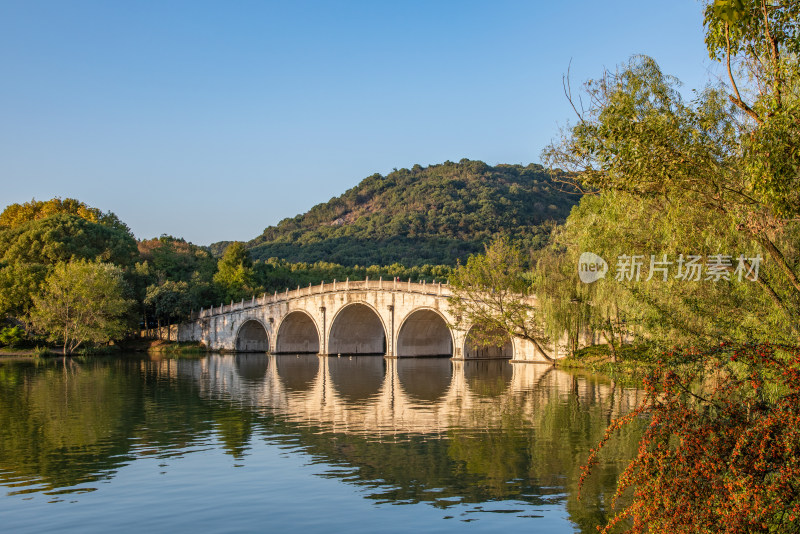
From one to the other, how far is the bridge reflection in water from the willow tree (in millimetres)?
7877

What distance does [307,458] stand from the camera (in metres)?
13.0

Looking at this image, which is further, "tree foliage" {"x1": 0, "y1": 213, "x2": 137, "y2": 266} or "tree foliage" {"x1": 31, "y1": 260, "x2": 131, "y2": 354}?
"tree foliage" {"x1": 0, "y1": 213, "x2": 137, "y2": 266}

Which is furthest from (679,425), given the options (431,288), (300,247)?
(300,247)

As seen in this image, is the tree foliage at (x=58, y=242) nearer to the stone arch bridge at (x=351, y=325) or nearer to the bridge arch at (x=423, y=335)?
the stone arch bridge at (x=351, y=325)

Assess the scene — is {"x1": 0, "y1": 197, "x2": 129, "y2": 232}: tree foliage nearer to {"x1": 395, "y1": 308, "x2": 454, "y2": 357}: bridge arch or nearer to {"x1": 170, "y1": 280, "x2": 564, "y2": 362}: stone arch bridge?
{"x1": 170, "y1": 280, "x2": 564, "y2": 362}: stone arch bridge

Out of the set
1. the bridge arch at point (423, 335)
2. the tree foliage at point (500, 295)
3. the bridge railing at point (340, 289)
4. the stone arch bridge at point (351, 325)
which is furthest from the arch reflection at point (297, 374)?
the tree foliage at point (500, 295)

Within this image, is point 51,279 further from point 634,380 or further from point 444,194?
point 444,194

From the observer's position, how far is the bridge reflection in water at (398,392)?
58.4 ft

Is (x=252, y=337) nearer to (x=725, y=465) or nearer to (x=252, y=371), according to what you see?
(x=252, y=371)

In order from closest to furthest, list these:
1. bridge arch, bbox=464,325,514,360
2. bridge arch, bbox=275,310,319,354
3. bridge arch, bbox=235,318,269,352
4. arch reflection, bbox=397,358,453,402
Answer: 1. arch reflection, bbox=397,358,453,402
2. bridge arch, bbox=464,325,514,360
3. bridge arch, bbox=275,310,319,354
4. bridge arch, bbox=235,318,269,352

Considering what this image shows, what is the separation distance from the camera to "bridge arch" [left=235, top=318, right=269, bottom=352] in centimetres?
5447

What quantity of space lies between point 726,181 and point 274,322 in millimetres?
44968

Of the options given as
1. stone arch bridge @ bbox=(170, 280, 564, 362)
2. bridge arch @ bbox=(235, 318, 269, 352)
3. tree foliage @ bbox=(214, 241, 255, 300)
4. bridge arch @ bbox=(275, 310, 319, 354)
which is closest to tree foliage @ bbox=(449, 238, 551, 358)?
stone arch bridge @ bbox=(170, 280, 564, 362)

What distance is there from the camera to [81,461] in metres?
12.6
